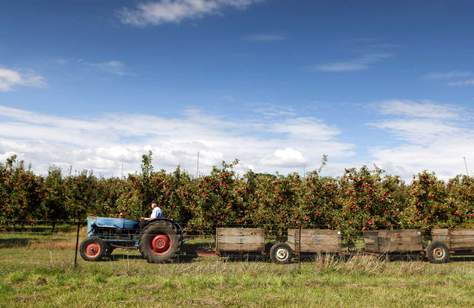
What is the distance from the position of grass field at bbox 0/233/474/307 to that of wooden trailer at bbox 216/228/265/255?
108 inches

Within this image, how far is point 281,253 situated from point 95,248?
5797 mm

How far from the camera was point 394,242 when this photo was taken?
13.9 metres

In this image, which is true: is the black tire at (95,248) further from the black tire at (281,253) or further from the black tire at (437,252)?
the black tire at (437,252)

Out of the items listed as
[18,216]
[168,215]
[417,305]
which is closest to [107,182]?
[18,216]

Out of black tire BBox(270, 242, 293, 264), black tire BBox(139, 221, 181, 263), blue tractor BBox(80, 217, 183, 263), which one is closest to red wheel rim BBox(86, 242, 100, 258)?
blue tractor BBox(80, 217, 183, 263)

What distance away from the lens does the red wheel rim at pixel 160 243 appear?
13163 mm

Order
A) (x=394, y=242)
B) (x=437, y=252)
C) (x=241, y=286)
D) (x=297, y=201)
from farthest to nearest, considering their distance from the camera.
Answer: (x=297, y=201), (x=437, y=252), (x=394, y=242), (x=241, y=286)

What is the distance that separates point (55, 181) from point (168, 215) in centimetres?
1115

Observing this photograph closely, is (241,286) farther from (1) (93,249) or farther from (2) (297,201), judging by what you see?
(2) (297,201)

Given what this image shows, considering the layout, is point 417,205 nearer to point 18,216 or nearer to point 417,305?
point 417,305

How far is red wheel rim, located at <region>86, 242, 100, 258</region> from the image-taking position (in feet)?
43.3

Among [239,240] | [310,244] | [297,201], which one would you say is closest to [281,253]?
[310,244]

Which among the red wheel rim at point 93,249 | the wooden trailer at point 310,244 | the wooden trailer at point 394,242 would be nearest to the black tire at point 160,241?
the red wheel rim at point 93,249

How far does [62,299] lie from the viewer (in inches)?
281
